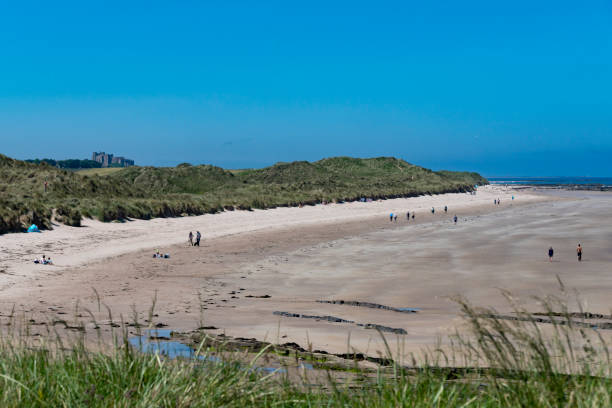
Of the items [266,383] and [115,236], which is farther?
[115,236]

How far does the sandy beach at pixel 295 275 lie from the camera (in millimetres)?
12367

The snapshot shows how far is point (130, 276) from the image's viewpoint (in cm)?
1880

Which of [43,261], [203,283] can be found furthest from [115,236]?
[203,283]

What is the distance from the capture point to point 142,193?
163ft

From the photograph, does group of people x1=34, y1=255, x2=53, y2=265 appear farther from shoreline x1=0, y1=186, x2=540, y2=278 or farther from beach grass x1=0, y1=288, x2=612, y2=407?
beach grass x1=0, y1=288, x2=612, y2=407

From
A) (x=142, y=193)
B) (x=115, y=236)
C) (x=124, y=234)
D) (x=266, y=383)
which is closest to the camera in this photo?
(x=266, y=383)

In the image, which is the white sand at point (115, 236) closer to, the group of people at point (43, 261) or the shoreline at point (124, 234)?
the shoreline at point (124, 234)

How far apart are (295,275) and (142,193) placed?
109 feet

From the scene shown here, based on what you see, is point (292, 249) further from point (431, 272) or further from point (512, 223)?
point (512, 223)

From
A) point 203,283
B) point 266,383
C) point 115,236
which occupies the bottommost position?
point 203,283

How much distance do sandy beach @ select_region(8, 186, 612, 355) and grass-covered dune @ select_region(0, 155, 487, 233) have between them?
1656mm

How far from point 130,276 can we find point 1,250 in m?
6.55

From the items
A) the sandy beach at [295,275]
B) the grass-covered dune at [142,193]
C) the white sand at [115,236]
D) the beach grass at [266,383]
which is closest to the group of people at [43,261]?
the white sand at [115,236]

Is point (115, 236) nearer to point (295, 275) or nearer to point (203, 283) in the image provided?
point (203, 283)
